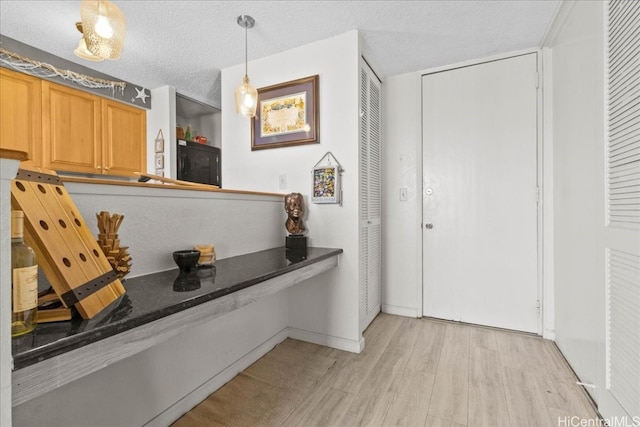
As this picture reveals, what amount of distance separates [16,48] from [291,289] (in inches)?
113

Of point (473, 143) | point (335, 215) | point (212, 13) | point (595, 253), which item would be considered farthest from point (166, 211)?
point (473, 143)

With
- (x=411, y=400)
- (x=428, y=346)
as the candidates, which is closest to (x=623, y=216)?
(x=411, y=400)

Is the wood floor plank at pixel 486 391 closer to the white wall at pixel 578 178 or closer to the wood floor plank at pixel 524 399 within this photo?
the wood floor plank at pixel 524 399

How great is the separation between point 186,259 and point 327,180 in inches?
46.2

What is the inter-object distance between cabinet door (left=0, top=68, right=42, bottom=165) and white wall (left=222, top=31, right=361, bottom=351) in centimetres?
184

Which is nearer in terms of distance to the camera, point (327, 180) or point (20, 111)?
point (327, 180)

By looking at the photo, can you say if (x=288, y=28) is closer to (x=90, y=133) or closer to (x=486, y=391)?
(x=90, y=133)

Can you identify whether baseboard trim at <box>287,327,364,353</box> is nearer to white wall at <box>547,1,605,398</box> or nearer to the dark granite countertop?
the dark granite countertop

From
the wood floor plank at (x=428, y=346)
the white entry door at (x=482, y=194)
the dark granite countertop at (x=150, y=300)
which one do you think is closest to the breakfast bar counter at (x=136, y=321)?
the dark granite countertop at (x=150, y=300)

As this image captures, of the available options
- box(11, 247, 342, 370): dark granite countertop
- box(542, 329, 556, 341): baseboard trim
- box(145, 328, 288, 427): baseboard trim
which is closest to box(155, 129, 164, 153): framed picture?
box(11, 247, 342, 370): dark granite countertop

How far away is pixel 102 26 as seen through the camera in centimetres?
128

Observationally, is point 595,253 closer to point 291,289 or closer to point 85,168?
point 291,289

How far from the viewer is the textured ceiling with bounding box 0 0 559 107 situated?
190 cm

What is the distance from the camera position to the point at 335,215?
7.35ft
